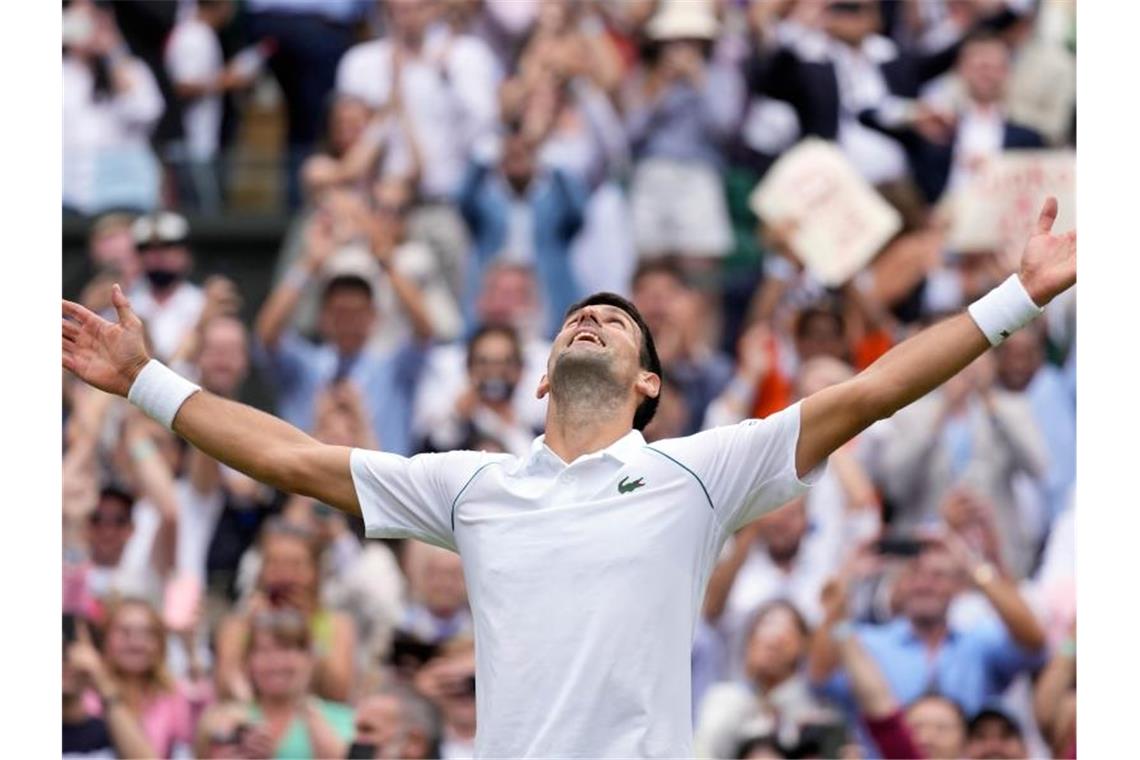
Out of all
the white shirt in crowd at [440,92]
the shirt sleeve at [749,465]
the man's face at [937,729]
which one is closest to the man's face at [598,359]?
the shirt sleeve at [749,465]

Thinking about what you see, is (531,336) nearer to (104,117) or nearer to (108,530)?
(108,530)

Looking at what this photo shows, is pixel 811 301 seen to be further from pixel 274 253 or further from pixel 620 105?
pixel 274 253

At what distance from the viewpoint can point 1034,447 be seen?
10422 mm

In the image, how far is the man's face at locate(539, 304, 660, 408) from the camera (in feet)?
17.9

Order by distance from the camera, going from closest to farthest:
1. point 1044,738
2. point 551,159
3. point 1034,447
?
1. point 1044,738
2. point 1034,447
3. point 551,159

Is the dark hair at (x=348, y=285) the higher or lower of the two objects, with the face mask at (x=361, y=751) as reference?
higher

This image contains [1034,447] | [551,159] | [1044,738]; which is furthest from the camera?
[551,159]

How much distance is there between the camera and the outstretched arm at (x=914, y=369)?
520 cm

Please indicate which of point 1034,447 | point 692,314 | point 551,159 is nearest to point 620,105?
point 551,159

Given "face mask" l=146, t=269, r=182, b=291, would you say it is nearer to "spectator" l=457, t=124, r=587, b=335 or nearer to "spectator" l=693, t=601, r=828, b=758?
"spectator" l=457, t=124, r=587, b=335

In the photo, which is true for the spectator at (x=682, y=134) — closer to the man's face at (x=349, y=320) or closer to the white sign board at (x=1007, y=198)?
the white sign board at (x=1007, y=198)

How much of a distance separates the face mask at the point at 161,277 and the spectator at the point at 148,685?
209 cm

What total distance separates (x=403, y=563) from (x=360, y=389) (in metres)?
1.16

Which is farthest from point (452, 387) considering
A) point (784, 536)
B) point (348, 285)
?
point (784, 536)
